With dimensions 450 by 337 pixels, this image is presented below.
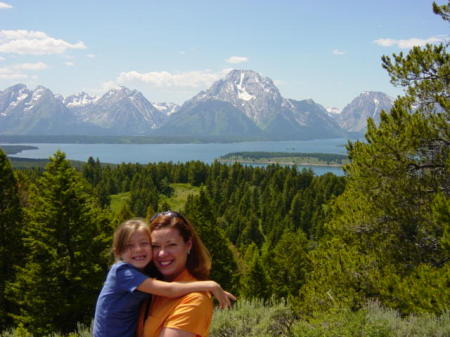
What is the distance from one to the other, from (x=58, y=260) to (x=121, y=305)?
15.7m

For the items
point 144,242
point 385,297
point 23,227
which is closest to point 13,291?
point 23,227

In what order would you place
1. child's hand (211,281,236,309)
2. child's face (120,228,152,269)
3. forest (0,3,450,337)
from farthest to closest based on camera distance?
forest (0,3,450,337) < child's face (120,228,152,269) < child's hand (211,281,236,309)

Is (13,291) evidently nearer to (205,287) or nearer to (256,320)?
(256,320)

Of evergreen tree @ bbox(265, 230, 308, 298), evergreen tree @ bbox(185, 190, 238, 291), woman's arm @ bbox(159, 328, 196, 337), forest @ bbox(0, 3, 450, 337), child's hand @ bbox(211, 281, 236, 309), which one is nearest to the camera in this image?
woman's arm @ bbox(159, 328, 196, 337)

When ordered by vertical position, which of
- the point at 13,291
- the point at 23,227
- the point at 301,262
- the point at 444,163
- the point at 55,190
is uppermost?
the point at 444,163

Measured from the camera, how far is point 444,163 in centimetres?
1059

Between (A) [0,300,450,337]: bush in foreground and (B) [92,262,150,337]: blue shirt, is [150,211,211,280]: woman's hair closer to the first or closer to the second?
(B) [92,262,150,337]: blue shirt

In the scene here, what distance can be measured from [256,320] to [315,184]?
302 ft

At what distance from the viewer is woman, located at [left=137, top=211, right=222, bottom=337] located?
2.92 metres

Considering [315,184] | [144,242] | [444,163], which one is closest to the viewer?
[144,242]

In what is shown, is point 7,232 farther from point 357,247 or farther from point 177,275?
point 177,275

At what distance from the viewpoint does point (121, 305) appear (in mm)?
3178

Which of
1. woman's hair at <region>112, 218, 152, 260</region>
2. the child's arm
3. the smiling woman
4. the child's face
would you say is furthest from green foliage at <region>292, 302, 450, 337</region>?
woman's hair at <region>112, 218, 152, 260</region>

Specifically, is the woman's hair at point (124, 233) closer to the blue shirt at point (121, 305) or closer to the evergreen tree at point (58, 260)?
the blue shirt at point (121, 305)
